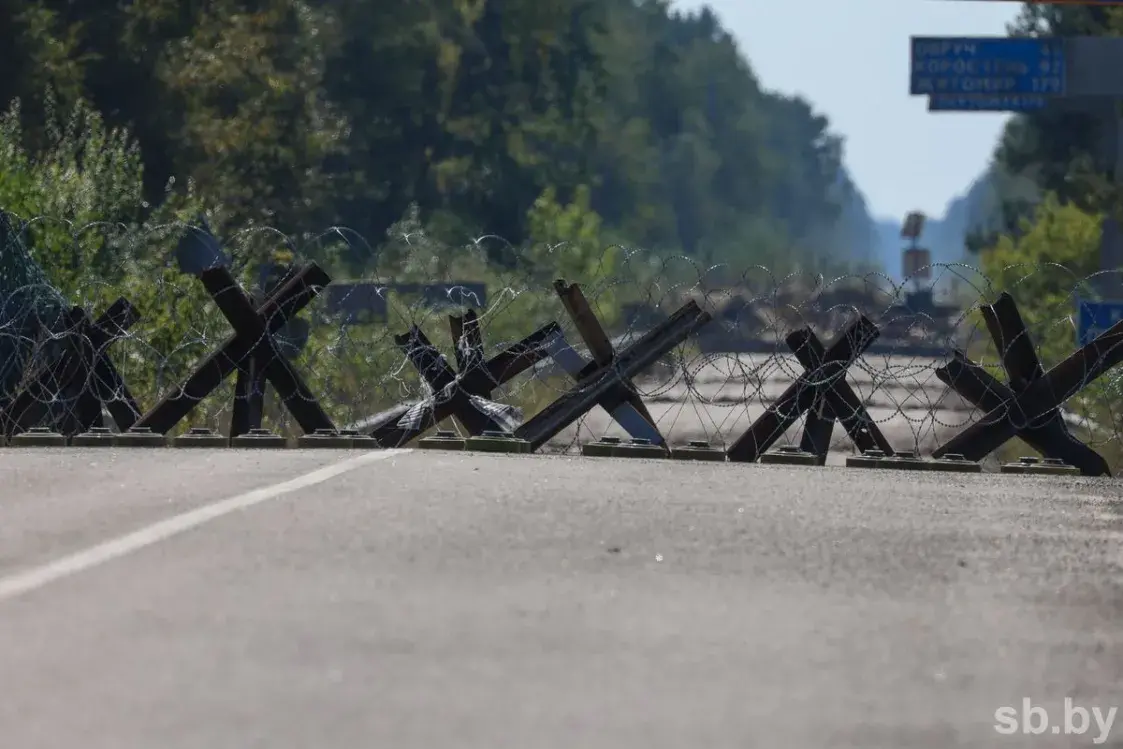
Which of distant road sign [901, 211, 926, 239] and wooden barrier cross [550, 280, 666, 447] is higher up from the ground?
wooden barrier cross [550, 280, 666, 447]

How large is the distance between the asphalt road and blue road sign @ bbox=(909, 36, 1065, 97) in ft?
167

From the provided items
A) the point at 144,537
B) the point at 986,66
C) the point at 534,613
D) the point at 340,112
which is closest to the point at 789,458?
the point at 144,537

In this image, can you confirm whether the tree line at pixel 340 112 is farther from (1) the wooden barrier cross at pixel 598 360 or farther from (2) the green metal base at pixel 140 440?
→ (2) the green metal base at pixel 140 440

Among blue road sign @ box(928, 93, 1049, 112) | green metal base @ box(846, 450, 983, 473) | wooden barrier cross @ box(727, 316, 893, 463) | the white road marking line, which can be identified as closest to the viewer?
the white road marking line

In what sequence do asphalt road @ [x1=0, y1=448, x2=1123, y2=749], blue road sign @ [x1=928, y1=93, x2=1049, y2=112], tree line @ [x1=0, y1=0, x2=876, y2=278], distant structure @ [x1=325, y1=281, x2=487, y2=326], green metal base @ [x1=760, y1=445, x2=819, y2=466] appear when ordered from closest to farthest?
asphalt road @ [x1=0, y1=448, x2=1123, y2=749], green metal base @ [x1=760, y1=445, x2=819, y2=466], distant structure @ [x1=325, y1=281, x2=487, y2=326], tree line @ [x1=0, y1=0, x2=876, y2=278], blue road sign @ [x1=928, y1=93, x2=1049, y2=112]

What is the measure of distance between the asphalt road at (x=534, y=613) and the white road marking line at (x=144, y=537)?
2 cm

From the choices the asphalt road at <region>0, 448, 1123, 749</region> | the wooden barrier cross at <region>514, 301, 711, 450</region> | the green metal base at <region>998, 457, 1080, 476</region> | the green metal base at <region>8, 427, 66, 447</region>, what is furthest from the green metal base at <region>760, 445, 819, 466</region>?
the green metal base at <region>8, 427, 66, 447</region>

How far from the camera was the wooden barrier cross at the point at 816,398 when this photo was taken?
17.6 meters

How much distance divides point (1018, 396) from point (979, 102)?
156 feet

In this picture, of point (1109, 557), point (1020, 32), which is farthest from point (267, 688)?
point (1020, 32)

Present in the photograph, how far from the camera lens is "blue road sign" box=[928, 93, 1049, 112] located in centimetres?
6350

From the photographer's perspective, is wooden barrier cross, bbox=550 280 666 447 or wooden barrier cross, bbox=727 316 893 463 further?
wooden barrier cross, bbox=550 280 666 447

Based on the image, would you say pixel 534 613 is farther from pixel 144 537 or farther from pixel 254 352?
pixel 254 352

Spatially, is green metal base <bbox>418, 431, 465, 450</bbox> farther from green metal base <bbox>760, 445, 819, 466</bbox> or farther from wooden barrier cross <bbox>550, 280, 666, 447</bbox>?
green metal base <bbox>760, 445, 819, 466</bbox>
